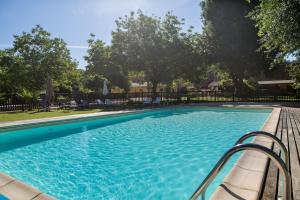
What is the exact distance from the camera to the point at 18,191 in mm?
3680

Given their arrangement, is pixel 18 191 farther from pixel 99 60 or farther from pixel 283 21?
pixel 99 60

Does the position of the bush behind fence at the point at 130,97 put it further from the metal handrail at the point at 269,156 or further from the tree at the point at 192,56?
the metal handrail at the point at 269,156

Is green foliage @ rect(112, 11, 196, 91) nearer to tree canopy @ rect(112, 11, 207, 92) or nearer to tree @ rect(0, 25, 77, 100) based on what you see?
tree canopy @ rect(112, 11, 207, 92)

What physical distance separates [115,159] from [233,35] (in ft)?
81.9

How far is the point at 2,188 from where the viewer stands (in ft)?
12.5

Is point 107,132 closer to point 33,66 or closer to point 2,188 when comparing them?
point 2,188

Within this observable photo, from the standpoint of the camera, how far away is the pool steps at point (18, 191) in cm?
345

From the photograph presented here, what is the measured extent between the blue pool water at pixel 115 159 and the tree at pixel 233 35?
1922cm

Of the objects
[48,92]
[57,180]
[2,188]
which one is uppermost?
[48,92]

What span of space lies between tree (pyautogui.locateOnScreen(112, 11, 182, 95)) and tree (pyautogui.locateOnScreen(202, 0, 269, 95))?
17.3 feet

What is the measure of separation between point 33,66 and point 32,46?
2.55 m

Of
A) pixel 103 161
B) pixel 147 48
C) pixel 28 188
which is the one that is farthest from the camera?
pixel 147 48

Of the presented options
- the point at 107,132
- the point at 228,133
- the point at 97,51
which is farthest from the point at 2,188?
the point at 97,51

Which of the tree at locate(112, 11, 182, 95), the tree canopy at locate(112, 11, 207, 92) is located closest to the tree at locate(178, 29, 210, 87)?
the tree canopy at locate(112, 11, 207, 92)
